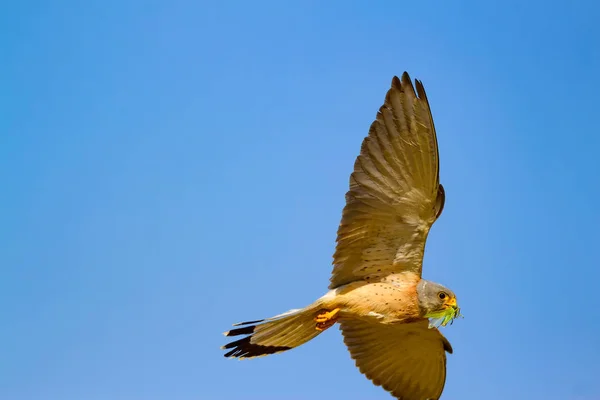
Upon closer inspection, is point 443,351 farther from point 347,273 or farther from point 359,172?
point 359,172

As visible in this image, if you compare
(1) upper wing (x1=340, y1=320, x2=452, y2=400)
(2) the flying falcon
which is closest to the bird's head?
(2) the flying falcon

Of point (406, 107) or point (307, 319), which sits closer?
point (406, 107)

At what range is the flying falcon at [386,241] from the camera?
21.7ft

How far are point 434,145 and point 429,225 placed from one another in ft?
2.56

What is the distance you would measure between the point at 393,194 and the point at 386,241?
0.49 metres

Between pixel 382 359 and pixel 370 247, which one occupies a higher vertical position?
pixel 370 247

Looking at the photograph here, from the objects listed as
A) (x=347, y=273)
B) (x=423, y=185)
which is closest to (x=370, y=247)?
(x=347, y=273)

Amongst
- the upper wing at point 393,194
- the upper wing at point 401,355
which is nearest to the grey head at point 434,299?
the upper wing at point 393,194

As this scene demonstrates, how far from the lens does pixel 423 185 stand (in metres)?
6.78

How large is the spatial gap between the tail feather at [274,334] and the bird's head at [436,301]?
1018mm

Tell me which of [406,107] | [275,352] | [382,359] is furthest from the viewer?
[382,359]

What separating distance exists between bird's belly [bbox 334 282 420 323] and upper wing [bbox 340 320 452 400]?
682mm

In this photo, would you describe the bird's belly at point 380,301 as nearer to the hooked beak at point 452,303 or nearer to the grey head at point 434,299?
the grey head at point 434,299

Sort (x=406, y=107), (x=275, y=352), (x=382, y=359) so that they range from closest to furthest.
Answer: (x=406, y=107) < (x=275, y=352) < (x=382, y=359)
